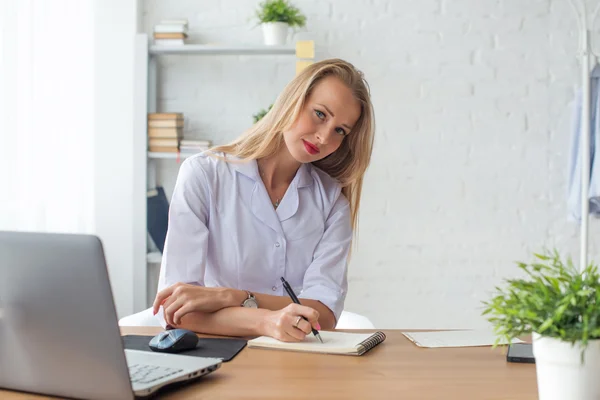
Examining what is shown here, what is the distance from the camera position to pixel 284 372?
1237mm

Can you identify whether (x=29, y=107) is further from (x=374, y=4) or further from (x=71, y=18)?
(x=374, y=4)

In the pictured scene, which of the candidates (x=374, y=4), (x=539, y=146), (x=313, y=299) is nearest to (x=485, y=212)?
(x=539, y=146)

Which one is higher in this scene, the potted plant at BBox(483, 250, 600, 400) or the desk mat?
the potted plant at BBox(483, 250, 600, 400)

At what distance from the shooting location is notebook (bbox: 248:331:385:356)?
1383 millimetres

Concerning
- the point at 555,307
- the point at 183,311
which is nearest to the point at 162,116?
the point at 183,311

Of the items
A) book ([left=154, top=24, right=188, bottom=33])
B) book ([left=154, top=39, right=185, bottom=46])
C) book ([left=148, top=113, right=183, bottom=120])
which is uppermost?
book ([left=154, top=24, right=188, bottom=33])

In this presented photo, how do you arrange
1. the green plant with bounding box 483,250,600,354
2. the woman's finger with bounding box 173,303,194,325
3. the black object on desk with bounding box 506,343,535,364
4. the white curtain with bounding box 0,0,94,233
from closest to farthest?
the green plant with bounding box 483,250,600,354 → the black object on desk with bounding box 506,343,535,364 → the woman's finger with bounding box 173,303,194,325 → the white curtain with bounding box 0,0,94,233

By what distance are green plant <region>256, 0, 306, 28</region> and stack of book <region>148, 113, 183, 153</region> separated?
1.95ft

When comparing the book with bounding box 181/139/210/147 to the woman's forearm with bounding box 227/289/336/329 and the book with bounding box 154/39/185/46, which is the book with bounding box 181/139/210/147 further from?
the woman's forearm with bounding box 227/289/336/329

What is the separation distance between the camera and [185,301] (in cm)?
160

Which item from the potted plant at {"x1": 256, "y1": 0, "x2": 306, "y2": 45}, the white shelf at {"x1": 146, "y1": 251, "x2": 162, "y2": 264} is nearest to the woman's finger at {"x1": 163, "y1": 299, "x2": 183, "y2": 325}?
the white shelf at {"x1": 146, "y1": 251, "x2": 162, "y2": 264}

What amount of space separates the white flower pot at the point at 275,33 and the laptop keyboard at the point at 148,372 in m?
2.37

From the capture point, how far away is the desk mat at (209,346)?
1.36 metres

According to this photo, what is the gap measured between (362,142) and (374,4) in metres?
1.66
